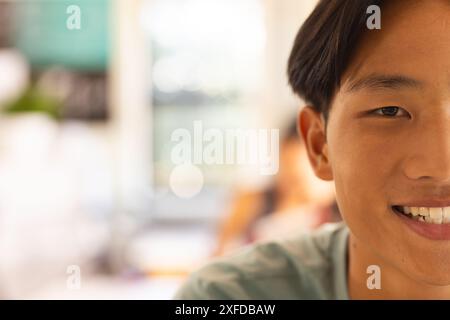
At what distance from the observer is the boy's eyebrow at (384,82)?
66cm

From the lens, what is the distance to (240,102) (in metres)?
4.42

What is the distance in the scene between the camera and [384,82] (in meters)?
0.68

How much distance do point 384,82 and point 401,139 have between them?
0.06 metres

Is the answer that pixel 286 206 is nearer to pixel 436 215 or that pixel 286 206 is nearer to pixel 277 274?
pixel 277 274

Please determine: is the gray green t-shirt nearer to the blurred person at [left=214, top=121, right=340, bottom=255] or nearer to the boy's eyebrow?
the boy's eyebrow

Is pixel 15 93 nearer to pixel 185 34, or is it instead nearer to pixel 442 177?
pixel 185 34

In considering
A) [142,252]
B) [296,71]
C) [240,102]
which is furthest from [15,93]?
[296,71]

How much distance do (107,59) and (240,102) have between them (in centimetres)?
97

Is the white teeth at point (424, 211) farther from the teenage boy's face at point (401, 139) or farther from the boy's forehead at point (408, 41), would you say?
the boy's forehead at point (408, 41)

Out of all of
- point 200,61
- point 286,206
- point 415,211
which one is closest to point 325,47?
point 415,211

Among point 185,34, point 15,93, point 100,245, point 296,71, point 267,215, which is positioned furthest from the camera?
point 185,34

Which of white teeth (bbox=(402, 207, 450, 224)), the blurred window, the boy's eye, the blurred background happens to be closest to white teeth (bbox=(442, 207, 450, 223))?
white teeth (bbox=(402, 207, 450, 224))

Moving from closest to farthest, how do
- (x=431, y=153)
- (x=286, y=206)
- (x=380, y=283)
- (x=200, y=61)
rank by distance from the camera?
(x=431, y=153) < (x=380, y=283) < (x=286, y=206) < (x=200, y=61)

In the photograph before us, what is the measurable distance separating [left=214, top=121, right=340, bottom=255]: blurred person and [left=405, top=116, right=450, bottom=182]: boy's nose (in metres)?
1.48
